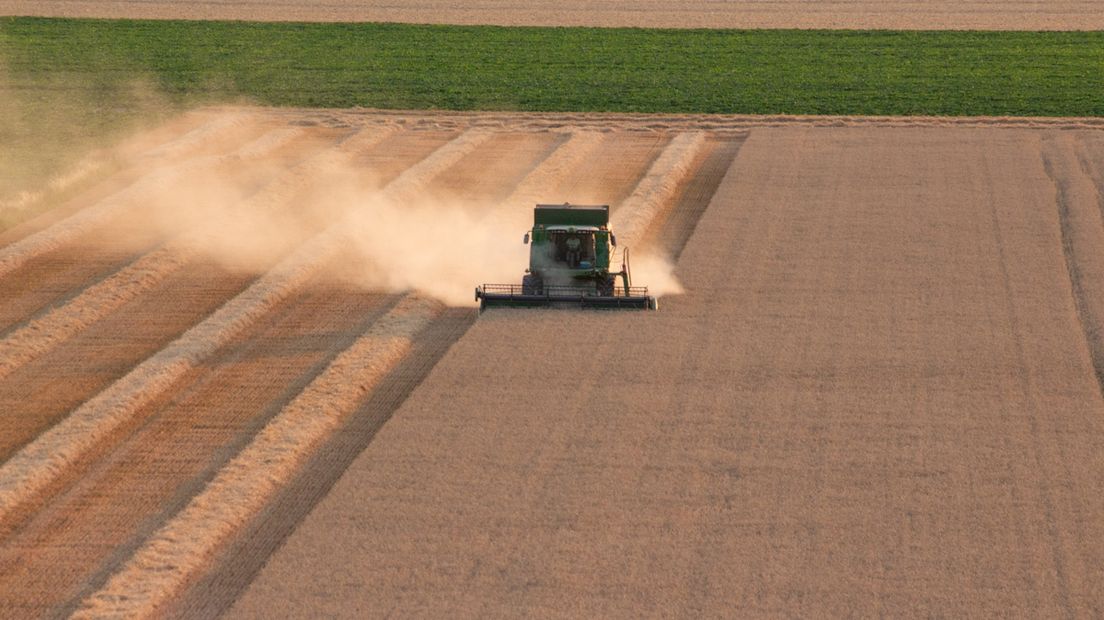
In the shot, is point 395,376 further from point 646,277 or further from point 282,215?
point 282,215

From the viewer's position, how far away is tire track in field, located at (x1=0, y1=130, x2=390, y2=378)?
28797 mm

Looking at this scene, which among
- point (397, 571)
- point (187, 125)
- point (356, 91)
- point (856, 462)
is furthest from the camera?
point (356, 91)

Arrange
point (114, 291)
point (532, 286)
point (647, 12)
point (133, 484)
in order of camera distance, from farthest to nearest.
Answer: point (647, 12)
point (114, 291)
point (532, 286)
point (133, 484)

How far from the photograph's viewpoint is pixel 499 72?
62.6 m

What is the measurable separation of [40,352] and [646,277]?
39.7ft

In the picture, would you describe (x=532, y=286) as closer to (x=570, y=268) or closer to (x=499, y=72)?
(x=570, y=268)

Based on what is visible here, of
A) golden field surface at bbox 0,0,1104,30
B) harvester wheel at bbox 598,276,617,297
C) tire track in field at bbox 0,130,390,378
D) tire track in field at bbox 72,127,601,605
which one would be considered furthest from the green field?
harvester wheel at bbox 598,276,617,297

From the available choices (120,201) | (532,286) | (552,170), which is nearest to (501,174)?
(552,170)

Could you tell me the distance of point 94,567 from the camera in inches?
775

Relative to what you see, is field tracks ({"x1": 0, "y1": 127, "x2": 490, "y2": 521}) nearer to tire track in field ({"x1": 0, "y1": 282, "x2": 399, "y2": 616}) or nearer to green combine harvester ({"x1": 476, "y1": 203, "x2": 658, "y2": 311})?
tire track in field ({"x1": 0, "y1": 282, "x2": 399, "y2": 616})

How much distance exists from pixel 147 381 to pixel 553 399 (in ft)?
22.1

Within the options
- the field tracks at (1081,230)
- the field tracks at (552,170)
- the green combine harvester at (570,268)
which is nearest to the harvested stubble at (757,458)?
the field tracks at (1081,230)

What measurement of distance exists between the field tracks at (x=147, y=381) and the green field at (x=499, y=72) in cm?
1433

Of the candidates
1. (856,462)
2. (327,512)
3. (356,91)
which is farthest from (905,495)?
(356,91)
